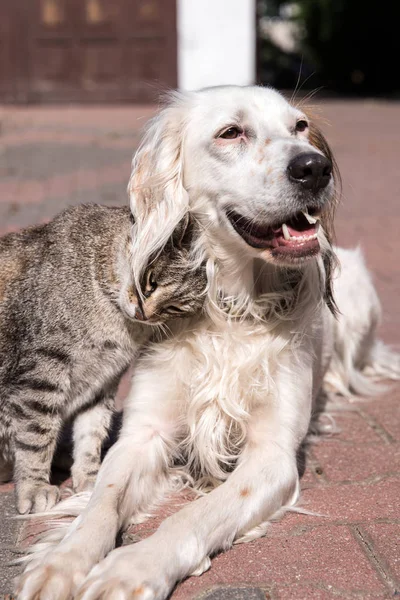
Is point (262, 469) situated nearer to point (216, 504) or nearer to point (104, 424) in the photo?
point (216, 504)

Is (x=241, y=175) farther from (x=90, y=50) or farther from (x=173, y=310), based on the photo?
(x=90, y=50)

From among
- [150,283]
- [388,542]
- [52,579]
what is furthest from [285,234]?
[52,579]

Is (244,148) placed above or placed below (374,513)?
above

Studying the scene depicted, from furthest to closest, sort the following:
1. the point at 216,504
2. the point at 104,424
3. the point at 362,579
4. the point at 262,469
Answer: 1. the point at 104,424
2. the point at 262,469
3. the point at 216,504
4. the point at 362,579

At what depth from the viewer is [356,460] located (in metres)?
3.85

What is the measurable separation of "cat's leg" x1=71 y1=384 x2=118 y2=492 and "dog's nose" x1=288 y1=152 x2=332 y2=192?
1.33m

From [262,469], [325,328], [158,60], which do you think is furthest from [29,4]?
[262,469]

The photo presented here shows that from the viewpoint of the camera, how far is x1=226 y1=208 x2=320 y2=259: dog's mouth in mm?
3160

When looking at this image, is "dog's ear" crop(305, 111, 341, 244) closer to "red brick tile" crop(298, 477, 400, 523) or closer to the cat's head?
the cat's head

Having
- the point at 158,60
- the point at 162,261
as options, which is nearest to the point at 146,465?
the point at 162,261

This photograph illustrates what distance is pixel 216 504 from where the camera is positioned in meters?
2.99

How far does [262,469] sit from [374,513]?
48cm

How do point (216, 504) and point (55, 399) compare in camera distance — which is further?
point (55, 399)

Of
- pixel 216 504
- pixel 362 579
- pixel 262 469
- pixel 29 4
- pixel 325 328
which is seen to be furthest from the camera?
pixel 29 4
